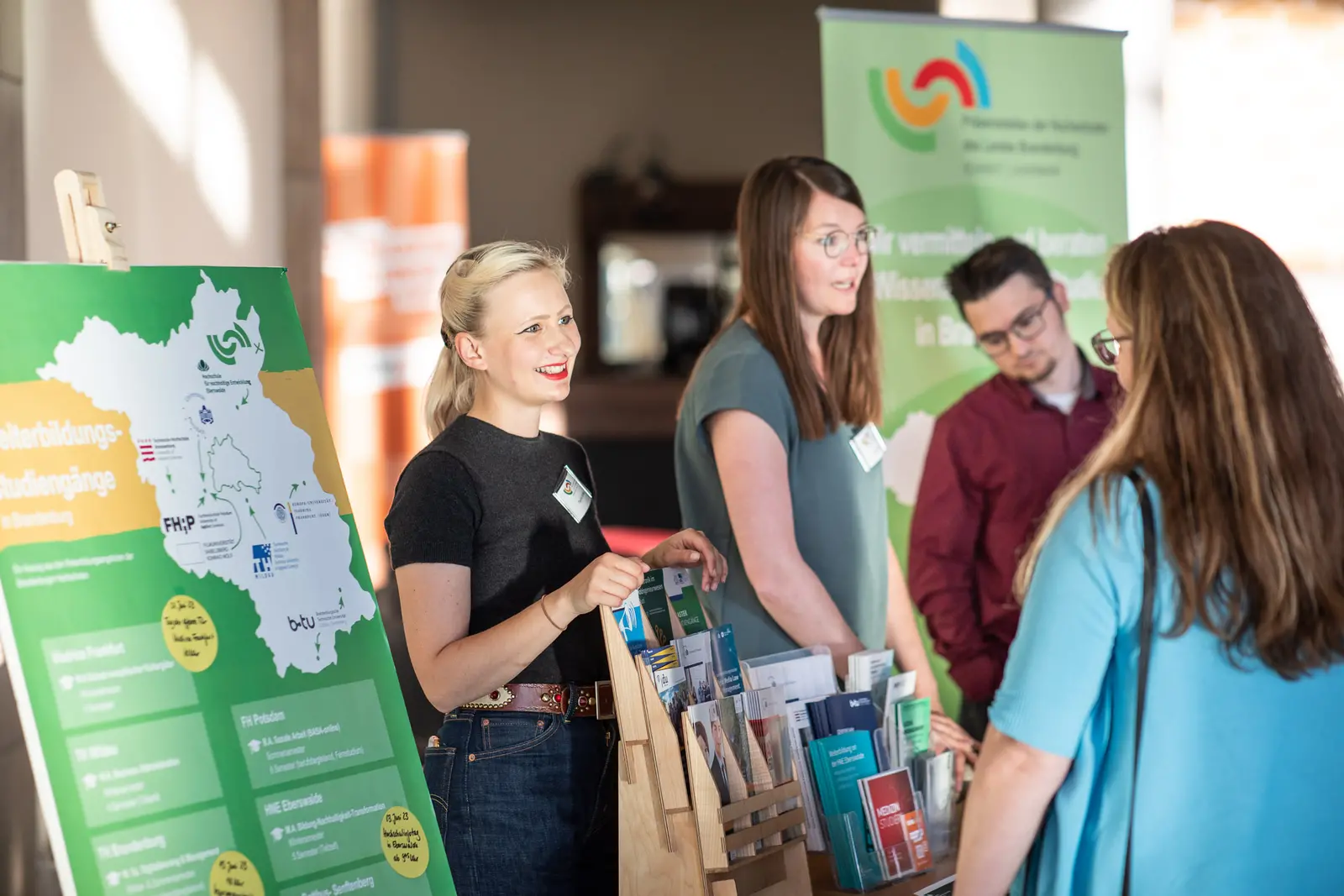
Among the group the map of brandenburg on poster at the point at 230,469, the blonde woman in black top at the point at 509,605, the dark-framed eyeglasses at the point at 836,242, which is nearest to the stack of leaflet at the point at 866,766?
the blonde woman in black top at the point at 509,605

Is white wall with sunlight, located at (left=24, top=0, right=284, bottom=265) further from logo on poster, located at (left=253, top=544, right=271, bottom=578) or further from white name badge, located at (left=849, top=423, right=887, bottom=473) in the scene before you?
white name badge, located at (left=849, top=423, right=887, bottom=473)

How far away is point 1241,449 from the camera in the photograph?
1.33 metres

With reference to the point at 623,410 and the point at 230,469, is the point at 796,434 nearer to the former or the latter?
the point at 230,469

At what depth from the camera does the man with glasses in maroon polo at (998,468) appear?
9.41 feet

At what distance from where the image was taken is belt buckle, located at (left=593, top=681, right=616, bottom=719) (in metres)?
1.70

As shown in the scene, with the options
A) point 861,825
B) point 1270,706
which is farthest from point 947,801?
point 1270,706

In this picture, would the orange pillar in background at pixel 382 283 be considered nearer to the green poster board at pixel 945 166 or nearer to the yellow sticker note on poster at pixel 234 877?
the green poster board at pixel 945 166

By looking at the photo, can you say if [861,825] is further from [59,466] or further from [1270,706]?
[59,466]

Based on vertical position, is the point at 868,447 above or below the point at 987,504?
above

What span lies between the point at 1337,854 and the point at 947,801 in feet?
2.23

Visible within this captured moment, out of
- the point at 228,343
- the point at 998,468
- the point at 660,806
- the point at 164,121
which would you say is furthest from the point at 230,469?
the point at 164,121

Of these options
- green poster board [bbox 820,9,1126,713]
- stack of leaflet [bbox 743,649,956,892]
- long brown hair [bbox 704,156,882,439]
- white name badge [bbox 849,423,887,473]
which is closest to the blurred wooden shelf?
green poster board [bbox 820,9,1126,713]

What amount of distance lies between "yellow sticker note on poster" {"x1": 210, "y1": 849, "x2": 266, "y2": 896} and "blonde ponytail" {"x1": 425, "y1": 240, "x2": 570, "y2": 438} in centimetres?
62

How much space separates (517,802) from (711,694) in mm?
306
